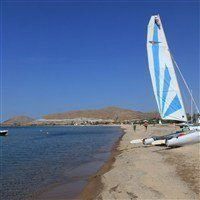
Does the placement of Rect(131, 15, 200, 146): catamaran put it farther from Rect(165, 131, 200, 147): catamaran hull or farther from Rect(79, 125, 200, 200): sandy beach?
Rect(79, 125, 200, 200): sandy beach

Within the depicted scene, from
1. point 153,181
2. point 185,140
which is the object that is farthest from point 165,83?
point 153,181

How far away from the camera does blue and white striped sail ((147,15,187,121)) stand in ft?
76.4

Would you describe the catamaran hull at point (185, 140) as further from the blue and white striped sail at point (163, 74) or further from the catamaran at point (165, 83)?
the blue and white striped sail at point (163, 74)

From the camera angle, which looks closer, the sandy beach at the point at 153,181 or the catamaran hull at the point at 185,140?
the sandy beach at the point at 153,181

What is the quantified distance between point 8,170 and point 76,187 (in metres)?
8.35

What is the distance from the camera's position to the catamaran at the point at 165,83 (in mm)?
23250

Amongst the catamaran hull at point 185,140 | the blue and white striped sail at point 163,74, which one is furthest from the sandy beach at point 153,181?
the blue and white striped sail at point 163,74

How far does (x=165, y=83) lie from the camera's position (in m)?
23.5

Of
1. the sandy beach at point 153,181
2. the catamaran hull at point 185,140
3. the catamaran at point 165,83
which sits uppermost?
the catamaran at point 165,83

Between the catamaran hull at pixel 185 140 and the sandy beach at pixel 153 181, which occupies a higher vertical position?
the catamaran hull at pixel 185 140

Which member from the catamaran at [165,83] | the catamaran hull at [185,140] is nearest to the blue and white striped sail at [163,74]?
the catamaran at [165,83]

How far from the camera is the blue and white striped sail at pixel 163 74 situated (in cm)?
2330

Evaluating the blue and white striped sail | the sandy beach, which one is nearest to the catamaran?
the blue and white striped sail

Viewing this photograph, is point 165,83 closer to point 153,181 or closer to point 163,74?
point 163,74
